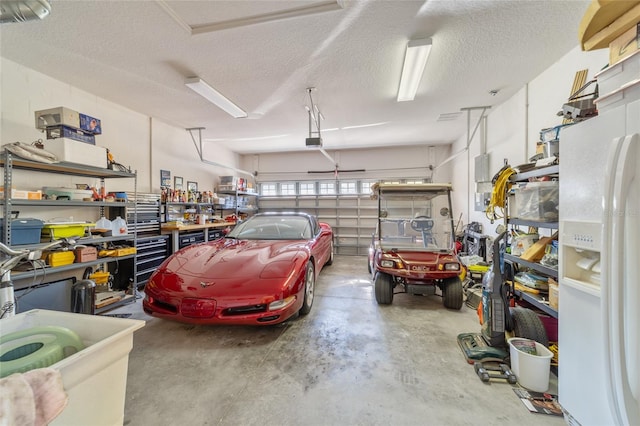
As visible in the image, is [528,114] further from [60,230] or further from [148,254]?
[148,254]

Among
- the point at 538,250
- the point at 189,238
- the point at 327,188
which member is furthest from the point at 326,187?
the point at 538,250

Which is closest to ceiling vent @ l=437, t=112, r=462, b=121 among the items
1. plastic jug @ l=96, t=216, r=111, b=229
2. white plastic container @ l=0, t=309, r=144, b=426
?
white plastic container @ l=0, t=309, r=144, b=426

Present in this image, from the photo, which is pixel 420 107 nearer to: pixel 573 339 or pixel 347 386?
pixel 573 339

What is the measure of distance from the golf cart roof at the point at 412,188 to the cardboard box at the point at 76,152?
12.1ft

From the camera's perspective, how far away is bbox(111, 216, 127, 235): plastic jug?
343 cm

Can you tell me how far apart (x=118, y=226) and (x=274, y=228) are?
2.19 metres

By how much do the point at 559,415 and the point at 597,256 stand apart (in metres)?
1.10

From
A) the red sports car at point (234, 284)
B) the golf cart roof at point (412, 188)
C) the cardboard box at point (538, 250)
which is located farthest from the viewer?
the golf cart roof at point (412, 188)

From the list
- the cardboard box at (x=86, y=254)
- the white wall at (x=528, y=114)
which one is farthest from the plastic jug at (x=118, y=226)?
the white wall at (x=528, y=114)

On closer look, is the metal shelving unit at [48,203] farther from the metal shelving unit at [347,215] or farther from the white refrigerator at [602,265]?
the metal shelving unit at [347,215]

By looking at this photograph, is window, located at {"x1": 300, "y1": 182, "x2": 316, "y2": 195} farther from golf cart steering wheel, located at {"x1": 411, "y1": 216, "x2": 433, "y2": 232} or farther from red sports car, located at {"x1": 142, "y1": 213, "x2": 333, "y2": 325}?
red sports car, located at {"x1": 142, "y1": 213, "x2": 333, "y2": 325}

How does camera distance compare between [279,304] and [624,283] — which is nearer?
[624,283]

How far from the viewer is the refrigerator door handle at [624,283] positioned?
93 centimetres

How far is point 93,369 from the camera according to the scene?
79cm
